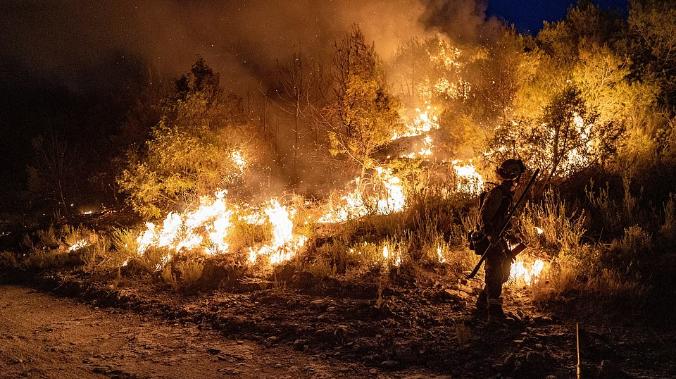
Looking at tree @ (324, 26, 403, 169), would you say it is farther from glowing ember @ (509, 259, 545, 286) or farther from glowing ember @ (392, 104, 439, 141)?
glowing ember @ (509, 259, 545, 286)

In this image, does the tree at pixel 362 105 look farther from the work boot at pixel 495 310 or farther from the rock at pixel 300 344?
the rock at pixel 300 344

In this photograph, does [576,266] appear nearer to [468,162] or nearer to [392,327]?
[392,327]

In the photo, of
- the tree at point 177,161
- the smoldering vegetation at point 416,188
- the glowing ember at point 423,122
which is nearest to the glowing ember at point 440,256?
the smoldering vegetation at point 416,188

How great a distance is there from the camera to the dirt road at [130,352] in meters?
4.77

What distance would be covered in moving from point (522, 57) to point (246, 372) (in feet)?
49.1

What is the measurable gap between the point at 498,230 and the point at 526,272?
1.59 m

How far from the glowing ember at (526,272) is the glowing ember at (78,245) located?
30.3 feet

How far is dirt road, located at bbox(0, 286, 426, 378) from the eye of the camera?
4.77 m

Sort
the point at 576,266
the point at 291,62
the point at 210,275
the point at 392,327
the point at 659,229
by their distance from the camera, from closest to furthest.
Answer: the point at 392,327 < the point at 576,266 < the point at 659,229 < the point at 210,275 < the point at 291,62

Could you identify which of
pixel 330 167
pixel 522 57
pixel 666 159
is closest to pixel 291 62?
pixel 330 167

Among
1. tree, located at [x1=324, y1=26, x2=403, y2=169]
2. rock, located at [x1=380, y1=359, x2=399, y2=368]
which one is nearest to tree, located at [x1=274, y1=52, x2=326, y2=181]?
tree, located at [x1=324, y1=26, x2=403, y2=169]

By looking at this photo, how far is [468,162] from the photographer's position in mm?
14820

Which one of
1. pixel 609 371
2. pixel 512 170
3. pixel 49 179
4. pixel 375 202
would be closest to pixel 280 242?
pixel 375 202

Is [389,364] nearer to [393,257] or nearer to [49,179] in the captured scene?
[393,257]
